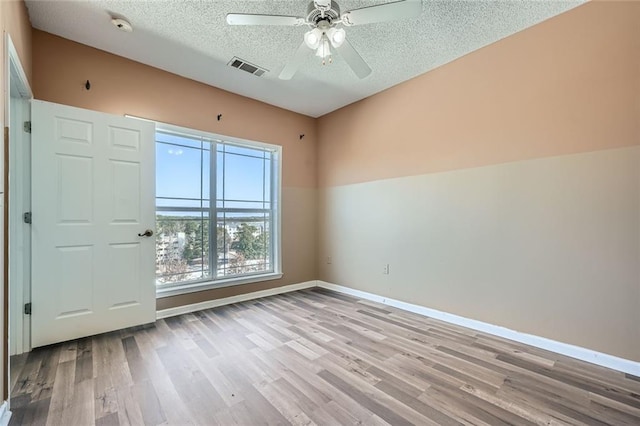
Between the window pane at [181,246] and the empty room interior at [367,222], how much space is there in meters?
0.02

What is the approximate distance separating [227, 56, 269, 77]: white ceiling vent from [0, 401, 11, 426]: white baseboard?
3.13 meters

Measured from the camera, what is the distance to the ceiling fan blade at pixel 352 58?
2059mm

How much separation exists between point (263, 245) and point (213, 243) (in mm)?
788

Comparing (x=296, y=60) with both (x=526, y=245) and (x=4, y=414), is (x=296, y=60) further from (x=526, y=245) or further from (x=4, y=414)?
(x=4, y=414)

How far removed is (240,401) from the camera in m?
1.75

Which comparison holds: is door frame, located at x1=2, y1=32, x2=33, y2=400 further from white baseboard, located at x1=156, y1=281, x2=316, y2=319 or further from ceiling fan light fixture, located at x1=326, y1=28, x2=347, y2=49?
ceiling fan light fixture, located at x1=326, y1=28, x2=347, y2=49

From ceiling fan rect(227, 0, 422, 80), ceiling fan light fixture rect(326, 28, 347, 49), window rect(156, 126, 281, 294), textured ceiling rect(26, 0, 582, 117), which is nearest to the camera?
ceiling fan rect(227, 0, 422, 80)

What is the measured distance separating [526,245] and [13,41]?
13.7 feet

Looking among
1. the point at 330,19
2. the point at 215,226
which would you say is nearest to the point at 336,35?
the point at 330,19

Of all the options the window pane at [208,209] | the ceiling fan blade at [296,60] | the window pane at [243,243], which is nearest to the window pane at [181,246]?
the window pane at [208,209]

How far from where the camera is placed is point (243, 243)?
161 inches

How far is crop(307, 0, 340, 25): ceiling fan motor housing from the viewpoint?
1871 millimetres

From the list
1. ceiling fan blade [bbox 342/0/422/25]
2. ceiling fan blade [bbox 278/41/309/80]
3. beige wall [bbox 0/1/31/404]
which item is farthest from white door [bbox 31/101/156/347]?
ceiling fan blade [bbox 342/0/422/25]

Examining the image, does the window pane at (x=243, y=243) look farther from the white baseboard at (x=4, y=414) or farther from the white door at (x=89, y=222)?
the white baseboard at (x=4, y=414)
